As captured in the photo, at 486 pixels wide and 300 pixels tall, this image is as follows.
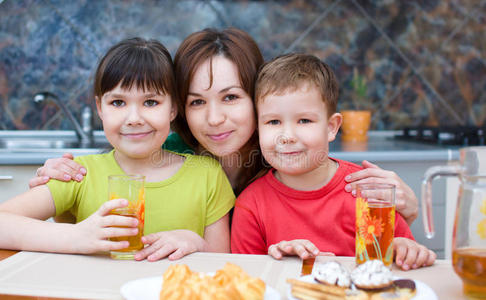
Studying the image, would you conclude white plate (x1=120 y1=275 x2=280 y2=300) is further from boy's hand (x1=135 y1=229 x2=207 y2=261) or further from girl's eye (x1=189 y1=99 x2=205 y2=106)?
girl's eye (x1=189 y1=99 x2=205 y2=106)

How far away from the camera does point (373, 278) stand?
604mm

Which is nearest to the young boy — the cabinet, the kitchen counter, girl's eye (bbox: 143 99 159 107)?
girl's eye (bbox: 143 99 159 107)

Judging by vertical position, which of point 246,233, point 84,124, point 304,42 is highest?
point 304,42

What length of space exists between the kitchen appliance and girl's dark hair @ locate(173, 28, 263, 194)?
4.04ft

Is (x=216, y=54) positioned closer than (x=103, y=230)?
No

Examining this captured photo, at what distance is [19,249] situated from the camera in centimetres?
90

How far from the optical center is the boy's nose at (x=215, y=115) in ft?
3.94

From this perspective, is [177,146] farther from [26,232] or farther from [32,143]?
[32,143]

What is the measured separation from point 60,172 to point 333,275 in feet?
2.41

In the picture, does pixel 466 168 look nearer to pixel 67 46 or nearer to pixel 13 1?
pixel 67 46

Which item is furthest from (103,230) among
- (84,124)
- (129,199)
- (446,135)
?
(446,135)

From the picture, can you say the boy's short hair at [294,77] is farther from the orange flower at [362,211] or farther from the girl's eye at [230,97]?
the orange flower at [362,211]

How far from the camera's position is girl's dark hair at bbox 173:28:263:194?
1.23 m

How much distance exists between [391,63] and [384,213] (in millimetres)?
2003
